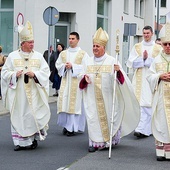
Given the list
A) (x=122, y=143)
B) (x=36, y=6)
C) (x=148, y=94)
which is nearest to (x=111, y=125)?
(x=122, y=143)

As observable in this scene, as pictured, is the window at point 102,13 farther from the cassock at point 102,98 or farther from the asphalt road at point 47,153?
the cassock at point 102,98

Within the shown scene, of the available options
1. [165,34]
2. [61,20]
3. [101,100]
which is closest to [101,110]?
[101,100]

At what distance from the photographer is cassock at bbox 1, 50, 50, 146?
10461 millimetres

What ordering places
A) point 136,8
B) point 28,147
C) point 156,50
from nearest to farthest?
1. point 28,147
2. point 156,50
3. point 136,8

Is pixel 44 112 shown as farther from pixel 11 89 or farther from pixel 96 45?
pixel 96 45

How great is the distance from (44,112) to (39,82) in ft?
1.84

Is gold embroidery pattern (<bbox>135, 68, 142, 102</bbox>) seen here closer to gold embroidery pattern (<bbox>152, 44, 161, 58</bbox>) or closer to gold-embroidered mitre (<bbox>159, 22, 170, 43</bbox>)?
gold embroidery pattern (<bbox>152, 44, 161, 58</bbox>)

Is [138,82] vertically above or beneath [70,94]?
above

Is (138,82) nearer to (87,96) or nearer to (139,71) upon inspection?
(139,71)

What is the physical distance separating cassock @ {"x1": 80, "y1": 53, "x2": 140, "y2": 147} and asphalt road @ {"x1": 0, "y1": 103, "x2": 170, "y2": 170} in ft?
1.16

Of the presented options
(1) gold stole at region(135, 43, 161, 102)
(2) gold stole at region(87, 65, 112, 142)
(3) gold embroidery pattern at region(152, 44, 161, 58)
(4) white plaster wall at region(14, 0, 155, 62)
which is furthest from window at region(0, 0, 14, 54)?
(2) gold stole at region(87, 65, 112, 142)

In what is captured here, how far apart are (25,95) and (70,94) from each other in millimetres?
2475

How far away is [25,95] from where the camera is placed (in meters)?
10.5

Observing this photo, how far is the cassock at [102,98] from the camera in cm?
1027
